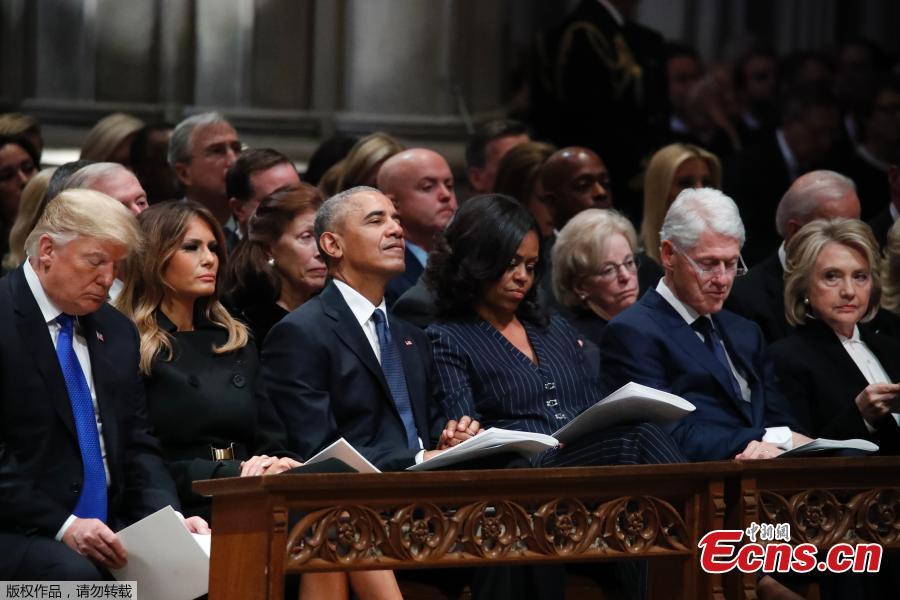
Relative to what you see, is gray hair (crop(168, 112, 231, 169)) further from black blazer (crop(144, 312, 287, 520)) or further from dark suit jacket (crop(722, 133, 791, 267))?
dark suit jacket (crop(722, 133, 791, 267))

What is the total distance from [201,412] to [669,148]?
3096 millimetres

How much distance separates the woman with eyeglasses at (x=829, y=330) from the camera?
20.5 feet

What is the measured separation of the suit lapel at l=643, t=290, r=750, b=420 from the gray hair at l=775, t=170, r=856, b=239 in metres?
1.52

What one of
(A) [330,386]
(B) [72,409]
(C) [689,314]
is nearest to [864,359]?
(C) [689,314]

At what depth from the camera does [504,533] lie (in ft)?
14.8

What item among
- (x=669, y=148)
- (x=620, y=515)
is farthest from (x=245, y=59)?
(x=620, y=515)

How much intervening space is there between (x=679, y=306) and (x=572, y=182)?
1737 millimetres

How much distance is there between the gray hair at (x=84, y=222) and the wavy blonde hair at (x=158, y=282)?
410 millimetres

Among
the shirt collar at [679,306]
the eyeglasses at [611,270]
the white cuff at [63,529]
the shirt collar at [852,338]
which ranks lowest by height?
the white cuff at [63,529]

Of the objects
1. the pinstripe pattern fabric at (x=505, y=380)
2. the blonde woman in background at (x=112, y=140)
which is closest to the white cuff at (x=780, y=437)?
the pinstripe pattern fabric at (x=505, y=380)

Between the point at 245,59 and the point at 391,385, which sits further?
the point at 245,59

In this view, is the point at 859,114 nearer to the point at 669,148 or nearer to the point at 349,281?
the point at 669,148

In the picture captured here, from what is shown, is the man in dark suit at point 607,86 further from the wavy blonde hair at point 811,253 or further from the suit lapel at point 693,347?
the suit lapel at point 693,347

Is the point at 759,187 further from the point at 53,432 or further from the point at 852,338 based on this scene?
the point at 53,432
